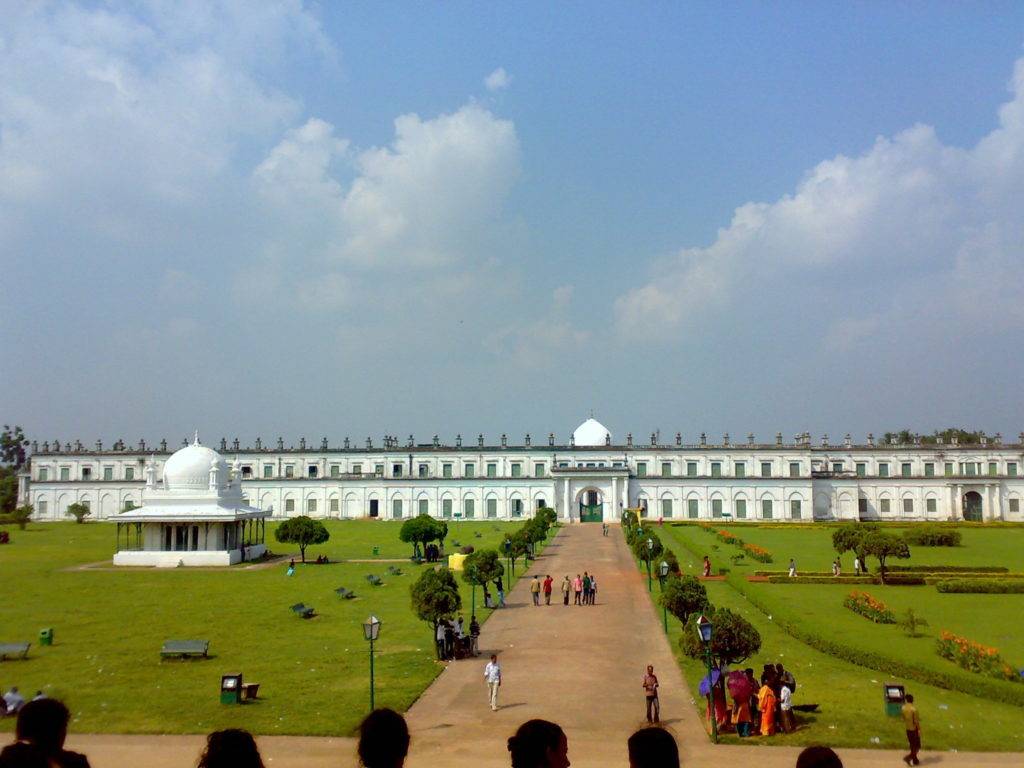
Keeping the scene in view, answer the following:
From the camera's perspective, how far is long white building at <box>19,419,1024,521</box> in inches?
3086

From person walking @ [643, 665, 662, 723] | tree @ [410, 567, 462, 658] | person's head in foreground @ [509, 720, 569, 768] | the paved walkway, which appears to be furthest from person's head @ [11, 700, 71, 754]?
tree @ [410, 567, 462, 658]

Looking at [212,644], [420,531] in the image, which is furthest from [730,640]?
[420,531]

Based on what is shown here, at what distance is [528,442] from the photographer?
8319cm

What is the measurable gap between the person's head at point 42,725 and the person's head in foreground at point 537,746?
257 cm

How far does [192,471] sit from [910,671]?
1505 inches

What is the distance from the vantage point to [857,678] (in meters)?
18.6

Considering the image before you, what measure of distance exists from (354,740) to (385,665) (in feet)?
19.4

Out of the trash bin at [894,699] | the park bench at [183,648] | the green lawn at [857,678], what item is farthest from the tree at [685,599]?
the park bench at [183,648]

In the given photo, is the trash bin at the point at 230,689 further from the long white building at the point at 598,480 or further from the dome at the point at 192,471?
the long white building at the point at 598,480

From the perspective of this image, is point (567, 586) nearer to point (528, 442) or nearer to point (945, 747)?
point (945, 747)

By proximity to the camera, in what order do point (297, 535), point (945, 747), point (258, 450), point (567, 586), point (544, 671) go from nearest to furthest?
point (945, 747)
point (544, 671)
point (567, 586)
point (297, 535)
point (258, 450)

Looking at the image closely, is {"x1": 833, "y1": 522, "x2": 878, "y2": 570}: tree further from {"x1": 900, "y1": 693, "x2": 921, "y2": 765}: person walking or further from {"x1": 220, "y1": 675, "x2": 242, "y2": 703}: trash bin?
{"x1": 220, "y1": 675, "x2": 242, "y2": 703}: trash bin

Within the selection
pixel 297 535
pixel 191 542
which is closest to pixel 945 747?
pixel 297 535

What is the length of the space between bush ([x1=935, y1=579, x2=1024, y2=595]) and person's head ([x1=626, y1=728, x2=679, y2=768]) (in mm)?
31768
